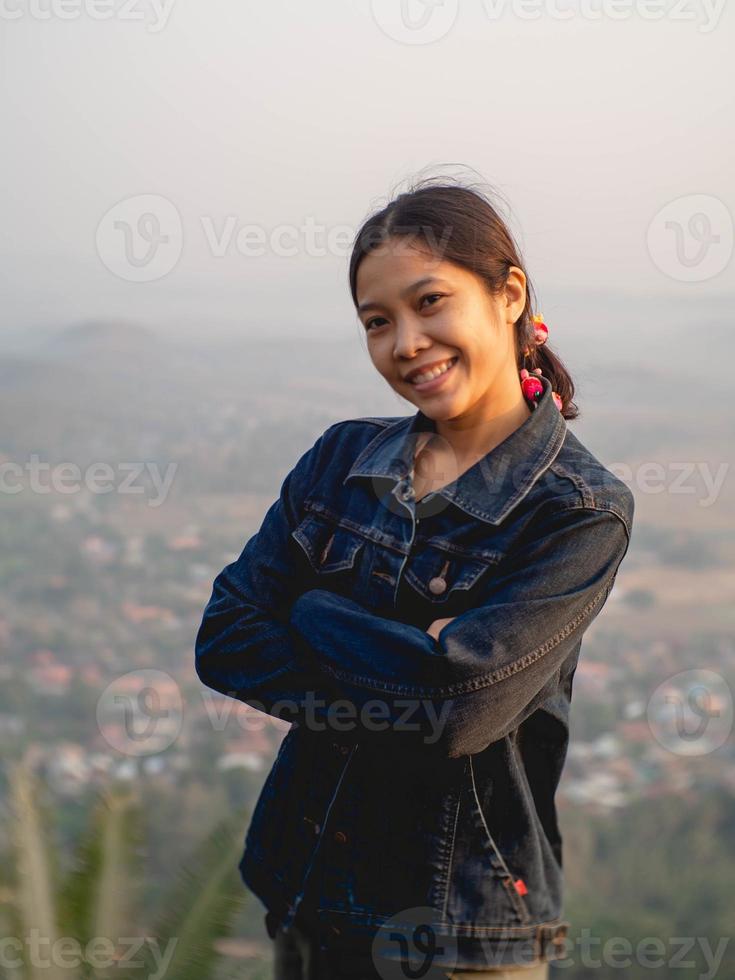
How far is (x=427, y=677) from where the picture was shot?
131 centimetres

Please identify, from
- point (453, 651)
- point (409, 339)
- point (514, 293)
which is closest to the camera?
point (453, 651)

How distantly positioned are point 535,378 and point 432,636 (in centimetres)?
42

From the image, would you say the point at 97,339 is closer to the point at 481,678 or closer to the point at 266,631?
the point at 266,631

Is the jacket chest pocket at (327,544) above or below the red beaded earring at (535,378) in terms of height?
below

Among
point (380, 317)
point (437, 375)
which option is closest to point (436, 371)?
point (437, 375)

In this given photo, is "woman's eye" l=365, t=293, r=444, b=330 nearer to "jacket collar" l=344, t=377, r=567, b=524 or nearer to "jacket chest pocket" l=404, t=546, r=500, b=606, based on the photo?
"jacket collar" l=344, t=377, r=567, b=524

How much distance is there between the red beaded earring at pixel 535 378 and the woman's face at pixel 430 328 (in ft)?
0.25

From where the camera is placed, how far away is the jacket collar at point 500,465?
1417 mm

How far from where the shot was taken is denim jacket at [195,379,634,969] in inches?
52.3

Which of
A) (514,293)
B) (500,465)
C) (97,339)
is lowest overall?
(500,465)

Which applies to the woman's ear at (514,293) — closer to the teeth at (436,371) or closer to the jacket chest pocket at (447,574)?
the teeth at (436,371)

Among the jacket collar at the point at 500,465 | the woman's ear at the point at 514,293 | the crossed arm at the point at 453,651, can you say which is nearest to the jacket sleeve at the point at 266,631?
the crossed arm at the point at 453,651

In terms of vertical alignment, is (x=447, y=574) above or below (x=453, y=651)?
above

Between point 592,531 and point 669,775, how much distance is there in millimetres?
5706
